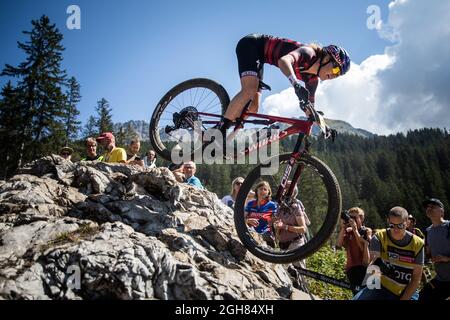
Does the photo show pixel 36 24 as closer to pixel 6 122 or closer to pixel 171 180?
pixel 6 122

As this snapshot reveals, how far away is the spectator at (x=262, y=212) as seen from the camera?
6.38 m

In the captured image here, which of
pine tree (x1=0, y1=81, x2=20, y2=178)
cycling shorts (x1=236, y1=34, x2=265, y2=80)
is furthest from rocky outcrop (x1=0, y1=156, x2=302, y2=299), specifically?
pine tree (x1=0, y1=81, x2=20, y2=178)

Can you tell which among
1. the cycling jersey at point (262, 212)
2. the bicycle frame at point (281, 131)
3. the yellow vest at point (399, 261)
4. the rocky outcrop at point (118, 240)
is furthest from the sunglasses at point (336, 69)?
the rocky outcrop at point (118, 240)

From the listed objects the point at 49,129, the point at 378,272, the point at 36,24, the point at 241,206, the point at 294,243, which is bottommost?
the point at 378,272

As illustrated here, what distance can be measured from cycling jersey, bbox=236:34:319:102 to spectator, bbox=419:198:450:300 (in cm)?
407

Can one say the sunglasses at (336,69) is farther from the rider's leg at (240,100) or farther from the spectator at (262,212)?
the spectator at (262,212)

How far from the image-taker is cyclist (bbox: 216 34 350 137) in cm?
506

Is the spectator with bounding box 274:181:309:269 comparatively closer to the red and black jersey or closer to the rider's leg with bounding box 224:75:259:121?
the rider's leg with bounding box 224:75:259:121

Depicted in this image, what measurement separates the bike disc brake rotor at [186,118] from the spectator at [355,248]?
4.52m

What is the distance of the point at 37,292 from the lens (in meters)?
3.07

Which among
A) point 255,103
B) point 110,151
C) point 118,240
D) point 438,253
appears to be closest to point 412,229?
point 438,253

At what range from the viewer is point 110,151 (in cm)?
817
